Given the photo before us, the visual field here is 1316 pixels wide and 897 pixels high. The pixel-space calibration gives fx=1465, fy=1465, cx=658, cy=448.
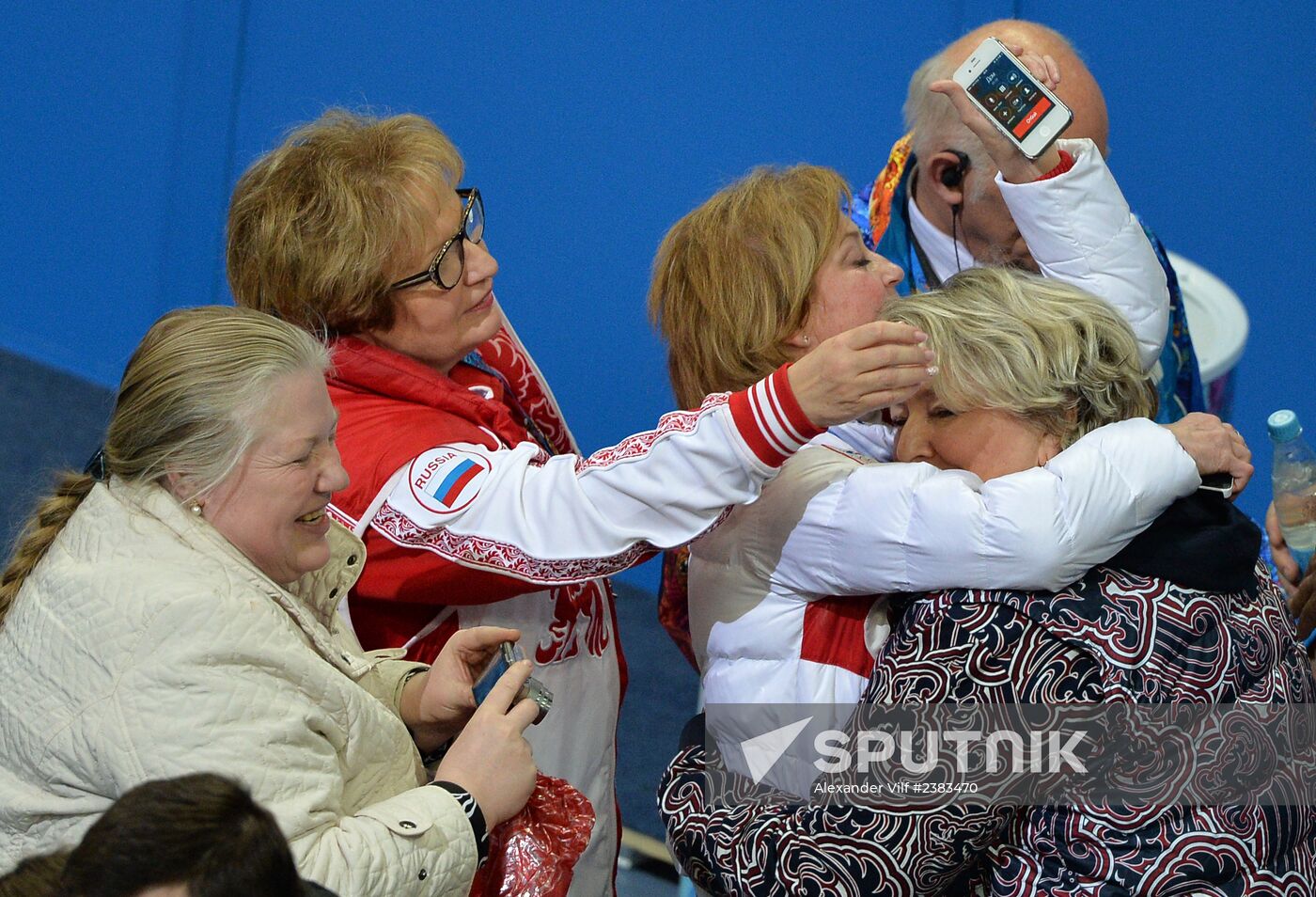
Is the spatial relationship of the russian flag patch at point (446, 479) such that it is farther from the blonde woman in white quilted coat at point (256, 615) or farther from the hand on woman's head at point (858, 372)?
the hand on woman's head at point (858, 372)

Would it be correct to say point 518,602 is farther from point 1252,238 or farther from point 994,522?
point 1252,238

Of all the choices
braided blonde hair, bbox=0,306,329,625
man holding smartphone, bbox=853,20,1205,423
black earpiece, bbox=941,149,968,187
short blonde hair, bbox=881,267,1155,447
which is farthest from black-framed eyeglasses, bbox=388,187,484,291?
black earpiece, bbox=941,149,968,187

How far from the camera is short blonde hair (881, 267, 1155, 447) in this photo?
174 cm

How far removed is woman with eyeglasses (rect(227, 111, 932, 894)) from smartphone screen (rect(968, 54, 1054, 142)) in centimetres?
58

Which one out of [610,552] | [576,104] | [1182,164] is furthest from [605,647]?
[576,104]

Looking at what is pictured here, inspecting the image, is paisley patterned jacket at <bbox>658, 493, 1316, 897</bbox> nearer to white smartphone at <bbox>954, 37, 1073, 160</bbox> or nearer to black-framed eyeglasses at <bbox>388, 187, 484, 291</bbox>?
white smartphone at <bbox>954, 37, 1073, 160</bbox>

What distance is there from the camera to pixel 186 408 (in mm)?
1584

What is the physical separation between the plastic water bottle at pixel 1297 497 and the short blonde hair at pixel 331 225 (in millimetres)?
1366

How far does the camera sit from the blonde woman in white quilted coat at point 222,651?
145 cm

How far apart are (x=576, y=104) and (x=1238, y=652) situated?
3.16m

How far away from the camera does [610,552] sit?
1.82 m

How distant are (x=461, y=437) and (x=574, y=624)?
34 centimetres

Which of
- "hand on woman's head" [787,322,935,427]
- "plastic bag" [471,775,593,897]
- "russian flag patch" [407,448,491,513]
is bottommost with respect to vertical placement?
"plastic bag" [471,775,593,897]
